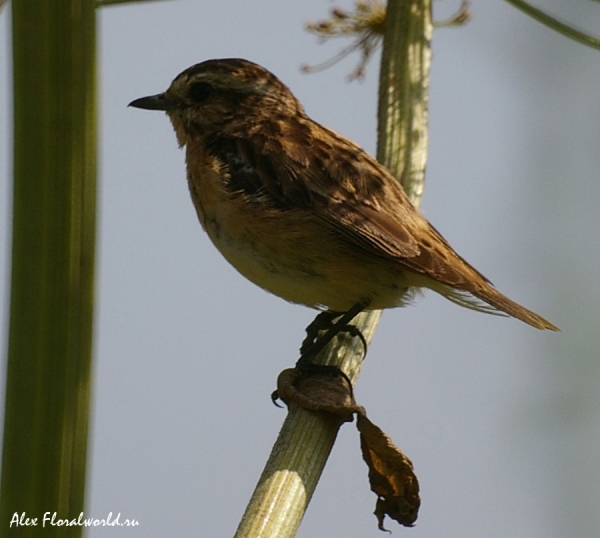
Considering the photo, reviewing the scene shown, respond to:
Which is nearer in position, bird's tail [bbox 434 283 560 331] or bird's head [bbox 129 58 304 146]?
bird's tail [bbox 434 283 560 331]

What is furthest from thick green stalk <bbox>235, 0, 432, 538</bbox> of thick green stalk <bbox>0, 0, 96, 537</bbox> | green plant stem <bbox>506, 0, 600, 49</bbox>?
thick green stalk <bbox>0, 0, 96, 537</bbox>

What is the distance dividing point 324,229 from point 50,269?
247cm

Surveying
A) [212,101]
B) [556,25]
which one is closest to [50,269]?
[556,25]

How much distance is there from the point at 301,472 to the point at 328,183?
1966mm

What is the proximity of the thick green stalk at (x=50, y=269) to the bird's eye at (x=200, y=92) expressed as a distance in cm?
312

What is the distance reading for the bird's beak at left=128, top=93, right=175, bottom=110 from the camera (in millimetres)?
4754

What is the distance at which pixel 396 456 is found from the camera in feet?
9.45

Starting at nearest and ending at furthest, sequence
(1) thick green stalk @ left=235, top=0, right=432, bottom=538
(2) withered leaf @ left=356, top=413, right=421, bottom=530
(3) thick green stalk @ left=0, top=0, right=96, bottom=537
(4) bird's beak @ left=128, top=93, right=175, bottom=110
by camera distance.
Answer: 1. (3) thick green stalk @ left=0, top=0, right=96, bottom=537
2. (1) thick green stalk @ left=235, top=0, right=432, bottom=538
3. (2) withered leaf @ left=356, top=413, right=421, bottom=530
4. (4) bird's beak @ left=128, top=93, right=175, bottom=110

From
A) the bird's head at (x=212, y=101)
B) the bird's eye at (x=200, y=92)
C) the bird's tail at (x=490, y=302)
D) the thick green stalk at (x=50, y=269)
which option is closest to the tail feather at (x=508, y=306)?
the bird's tail at (x=490, y=302)

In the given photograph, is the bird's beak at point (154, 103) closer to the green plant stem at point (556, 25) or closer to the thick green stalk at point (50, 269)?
the green plant stem at point (556, 25)

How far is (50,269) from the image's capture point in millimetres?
1660

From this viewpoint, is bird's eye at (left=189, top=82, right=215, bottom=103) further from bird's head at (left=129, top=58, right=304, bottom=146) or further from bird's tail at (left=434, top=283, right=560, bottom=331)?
bird's tail at (left=434, top=283, right=560, bottom=331)

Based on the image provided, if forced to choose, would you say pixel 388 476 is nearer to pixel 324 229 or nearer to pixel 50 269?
pixel 324 229

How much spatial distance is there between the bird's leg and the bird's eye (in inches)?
53.2
